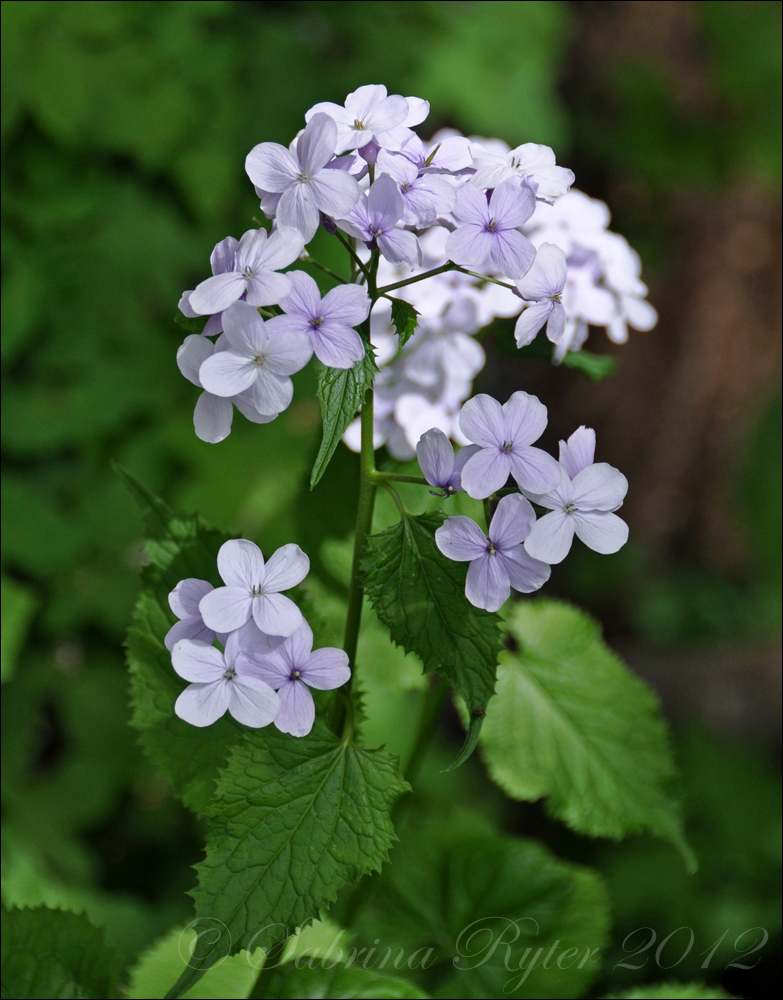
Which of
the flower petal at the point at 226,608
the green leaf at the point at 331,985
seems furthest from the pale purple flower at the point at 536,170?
the green leaf at the point at 331,985

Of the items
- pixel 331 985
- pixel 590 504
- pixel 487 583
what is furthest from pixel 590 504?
pixel 331 985

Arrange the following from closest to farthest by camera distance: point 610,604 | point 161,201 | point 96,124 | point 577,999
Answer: point 577,999
point 96,124
point 161,201
point 610,604

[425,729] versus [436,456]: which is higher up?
[436,456]

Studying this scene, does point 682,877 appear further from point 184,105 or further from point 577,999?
point 184,105

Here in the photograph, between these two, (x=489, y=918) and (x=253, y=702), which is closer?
(x=253, y=702)

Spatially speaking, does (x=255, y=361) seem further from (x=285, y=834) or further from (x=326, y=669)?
(x=285, y=834)

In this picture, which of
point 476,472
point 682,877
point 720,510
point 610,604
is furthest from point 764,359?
point 476,472
